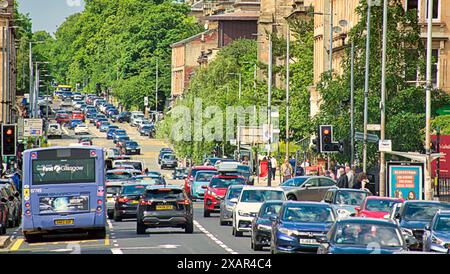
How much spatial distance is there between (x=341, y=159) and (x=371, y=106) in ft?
16.2

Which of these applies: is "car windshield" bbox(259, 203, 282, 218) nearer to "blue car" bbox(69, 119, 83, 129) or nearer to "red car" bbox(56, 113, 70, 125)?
"blue car" bbox(69, 119, 83, 129)

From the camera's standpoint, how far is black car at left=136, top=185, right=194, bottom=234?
4438 cm

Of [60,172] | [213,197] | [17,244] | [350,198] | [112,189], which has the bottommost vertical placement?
[17,244]

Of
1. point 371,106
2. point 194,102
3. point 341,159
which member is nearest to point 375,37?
point 371,106

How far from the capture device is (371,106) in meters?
66.9

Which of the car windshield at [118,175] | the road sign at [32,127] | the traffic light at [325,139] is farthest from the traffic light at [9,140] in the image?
the road sign at [32,127]

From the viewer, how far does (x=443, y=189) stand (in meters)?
60.7

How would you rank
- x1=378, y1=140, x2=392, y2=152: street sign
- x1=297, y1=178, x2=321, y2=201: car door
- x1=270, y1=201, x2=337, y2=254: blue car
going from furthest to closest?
x1=297, y1=178, x2=321, y2=201: car door, x1=378, y1=140, x2=392, y2=152: street sign, x1=270, y1=201, x2=337, y2=254: blue car

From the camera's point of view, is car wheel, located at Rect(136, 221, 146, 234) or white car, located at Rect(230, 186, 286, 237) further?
car wheel, located at Rect(136, 221, 146, 234)

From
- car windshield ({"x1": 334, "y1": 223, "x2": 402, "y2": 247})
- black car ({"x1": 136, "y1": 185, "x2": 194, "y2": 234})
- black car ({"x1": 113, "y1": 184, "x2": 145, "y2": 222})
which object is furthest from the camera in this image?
black car ({"x1": 113, "y1": 184, "x2": 145, "y2": 222})

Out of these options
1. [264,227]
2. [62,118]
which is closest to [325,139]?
[264,227]

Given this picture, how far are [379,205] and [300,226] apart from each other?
827 centimetres

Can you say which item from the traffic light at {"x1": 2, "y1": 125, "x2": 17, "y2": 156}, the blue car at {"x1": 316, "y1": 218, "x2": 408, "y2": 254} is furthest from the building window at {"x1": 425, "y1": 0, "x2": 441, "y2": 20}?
the blue car at {"x1": 316, "y1": 218, "x2": 408, "y2": 254}

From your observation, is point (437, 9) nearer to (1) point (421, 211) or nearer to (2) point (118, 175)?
(2) point (118, 175)
